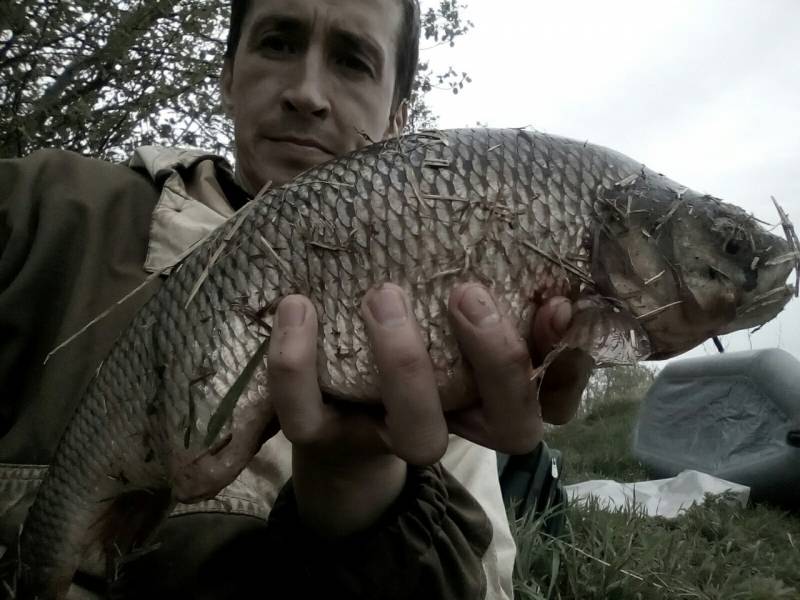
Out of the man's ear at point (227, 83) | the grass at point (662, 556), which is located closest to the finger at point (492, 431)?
the grass at point (662, 556)

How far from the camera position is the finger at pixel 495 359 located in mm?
1126

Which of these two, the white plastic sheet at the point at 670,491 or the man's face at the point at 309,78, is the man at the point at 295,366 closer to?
the man's face at the point at 309,78

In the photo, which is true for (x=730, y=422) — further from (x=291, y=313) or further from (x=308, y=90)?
(x=291, y=313)

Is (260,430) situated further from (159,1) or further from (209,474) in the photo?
(159,1)

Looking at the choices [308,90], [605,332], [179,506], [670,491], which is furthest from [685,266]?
[670,491]

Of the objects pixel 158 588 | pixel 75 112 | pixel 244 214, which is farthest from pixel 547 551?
pixel 75 112

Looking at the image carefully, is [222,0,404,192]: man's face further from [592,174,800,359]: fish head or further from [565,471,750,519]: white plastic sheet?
[565,471,750,519]: white plastic sheet

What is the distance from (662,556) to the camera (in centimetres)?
307

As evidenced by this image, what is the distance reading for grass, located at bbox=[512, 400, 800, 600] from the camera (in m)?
2.77

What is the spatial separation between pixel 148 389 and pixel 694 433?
6143mm

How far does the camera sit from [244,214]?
4.12ft

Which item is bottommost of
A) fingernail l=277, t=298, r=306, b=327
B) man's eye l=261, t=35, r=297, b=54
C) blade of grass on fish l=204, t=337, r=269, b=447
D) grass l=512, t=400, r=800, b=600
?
grass l=512, t=400, r=800, b=600

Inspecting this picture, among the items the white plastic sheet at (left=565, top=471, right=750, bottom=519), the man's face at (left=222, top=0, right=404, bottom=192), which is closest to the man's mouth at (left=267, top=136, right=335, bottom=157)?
the man's face at (left=222, top=0, right=404, bottom=192)

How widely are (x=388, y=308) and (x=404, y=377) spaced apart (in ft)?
0.43
